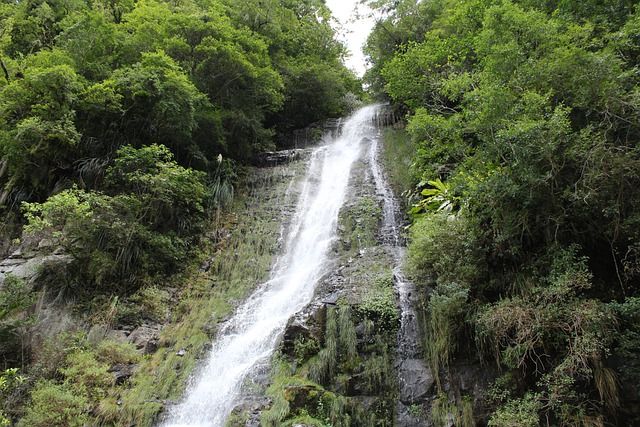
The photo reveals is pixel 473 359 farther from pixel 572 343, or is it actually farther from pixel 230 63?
pixel 230 63

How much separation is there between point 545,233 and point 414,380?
3230 millimetres

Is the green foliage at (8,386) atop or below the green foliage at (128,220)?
below

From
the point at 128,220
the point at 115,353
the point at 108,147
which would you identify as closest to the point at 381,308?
the point at 115,353

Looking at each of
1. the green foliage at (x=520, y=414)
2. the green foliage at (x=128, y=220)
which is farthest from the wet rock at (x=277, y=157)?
the green foliage at (x=520, y=414)

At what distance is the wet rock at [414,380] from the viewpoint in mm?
7152

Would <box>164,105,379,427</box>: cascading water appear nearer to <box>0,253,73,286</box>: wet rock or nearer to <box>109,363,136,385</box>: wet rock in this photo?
<box>109,363,136,385</box>: wet rock

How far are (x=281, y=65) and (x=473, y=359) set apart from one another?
15.6m

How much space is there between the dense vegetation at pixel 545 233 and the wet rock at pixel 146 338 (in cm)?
597

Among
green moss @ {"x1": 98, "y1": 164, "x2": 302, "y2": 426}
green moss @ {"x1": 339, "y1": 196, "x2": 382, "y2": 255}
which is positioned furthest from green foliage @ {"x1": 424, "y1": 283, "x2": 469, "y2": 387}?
green moss @ {"x1": 98, "y1": 164, "x2": 302, "y2": 426}

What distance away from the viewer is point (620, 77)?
6793mm

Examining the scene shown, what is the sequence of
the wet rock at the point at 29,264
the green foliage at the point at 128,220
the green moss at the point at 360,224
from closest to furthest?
the wet rock at the point at 29,264, the green foliage at the point at 128,220, the green moss at the point at 360,224

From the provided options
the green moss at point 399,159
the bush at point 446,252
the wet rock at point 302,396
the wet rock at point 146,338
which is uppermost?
the green moss at point 399,159

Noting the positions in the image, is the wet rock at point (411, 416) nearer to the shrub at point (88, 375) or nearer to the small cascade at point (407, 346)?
the small cascade at point (407, 346)

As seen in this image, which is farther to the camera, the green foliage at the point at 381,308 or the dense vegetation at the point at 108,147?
the dense vegetation at the point at 108,147
